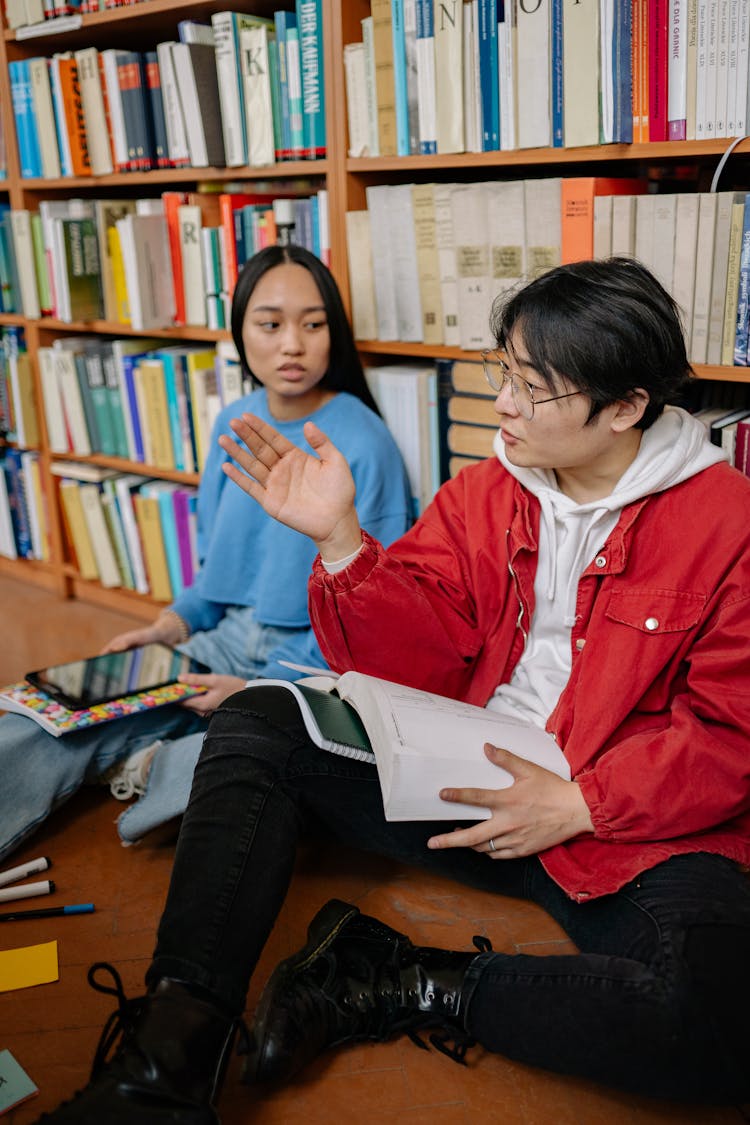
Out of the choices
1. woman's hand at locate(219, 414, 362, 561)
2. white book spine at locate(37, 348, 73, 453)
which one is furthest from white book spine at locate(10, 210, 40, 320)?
woman's hand at locate(219, 414, 362, 561)

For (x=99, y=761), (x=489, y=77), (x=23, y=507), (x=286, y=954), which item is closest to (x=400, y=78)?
(x=489, y=77)

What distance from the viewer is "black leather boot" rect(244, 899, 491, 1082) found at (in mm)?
1210

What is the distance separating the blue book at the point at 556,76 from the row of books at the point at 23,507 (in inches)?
74.2

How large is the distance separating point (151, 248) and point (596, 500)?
4.88 feet

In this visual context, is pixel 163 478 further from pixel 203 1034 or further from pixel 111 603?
pixel 203 1034

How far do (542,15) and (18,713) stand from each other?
142 cm

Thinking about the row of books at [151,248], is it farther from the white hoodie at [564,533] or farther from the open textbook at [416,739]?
the open textbook at [416,739]

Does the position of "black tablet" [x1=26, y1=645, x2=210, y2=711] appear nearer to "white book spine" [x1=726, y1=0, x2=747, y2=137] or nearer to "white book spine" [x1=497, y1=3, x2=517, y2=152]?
"white book spine" [x1=497, y1=3, x2=517, y2=152]

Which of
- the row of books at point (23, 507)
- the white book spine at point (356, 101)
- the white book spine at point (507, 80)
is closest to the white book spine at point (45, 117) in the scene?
the row of books at point (23, 507)

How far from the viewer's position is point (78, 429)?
287cm

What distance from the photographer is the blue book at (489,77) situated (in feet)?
5.81

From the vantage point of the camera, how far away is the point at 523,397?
1.33 metres

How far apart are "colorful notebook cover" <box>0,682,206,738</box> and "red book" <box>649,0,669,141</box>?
47.0 inches

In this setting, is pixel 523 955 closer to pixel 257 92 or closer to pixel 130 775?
pixel 130 775
